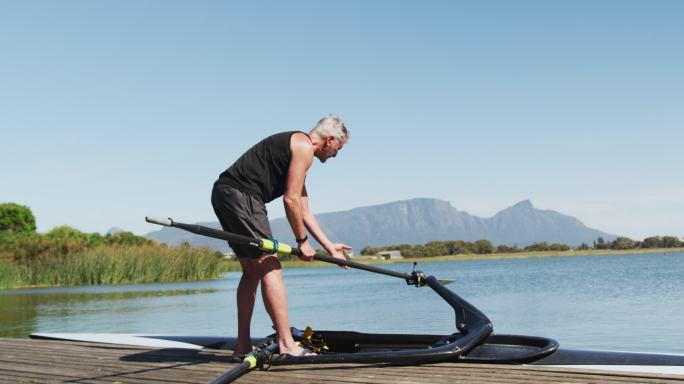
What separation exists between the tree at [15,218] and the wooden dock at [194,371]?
75.9m

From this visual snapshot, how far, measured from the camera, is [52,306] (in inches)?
758

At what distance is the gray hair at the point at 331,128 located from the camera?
4.61 meters

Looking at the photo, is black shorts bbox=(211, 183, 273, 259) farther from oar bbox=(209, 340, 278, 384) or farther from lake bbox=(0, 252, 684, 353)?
lake bbox=(0, 252, 684, 353)

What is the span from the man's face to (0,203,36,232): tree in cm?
7761

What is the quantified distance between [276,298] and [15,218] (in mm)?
78705

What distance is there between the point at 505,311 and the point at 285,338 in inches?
488

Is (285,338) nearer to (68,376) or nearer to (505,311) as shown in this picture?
(68,376)

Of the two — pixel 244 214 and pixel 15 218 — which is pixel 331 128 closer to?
pixel 244 214

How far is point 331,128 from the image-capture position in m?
4.61

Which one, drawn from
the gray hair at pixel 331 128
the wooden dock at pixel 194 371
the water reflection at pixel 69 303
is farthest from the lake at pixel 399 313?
the gray hair at pixel 331 128

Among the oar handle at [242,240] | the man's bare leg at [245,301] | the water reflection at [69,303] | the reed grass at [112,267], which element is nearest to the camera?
the oar handle at [242,240]

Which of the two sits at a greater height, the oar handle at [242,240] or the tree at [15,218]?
the tree at [15,218]

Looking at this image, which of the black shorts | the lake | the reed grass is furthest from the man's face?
the reed grass

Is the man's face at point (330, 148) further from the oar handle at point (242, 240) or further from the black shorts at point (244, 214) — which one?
the oar handle at point (242, 240)
